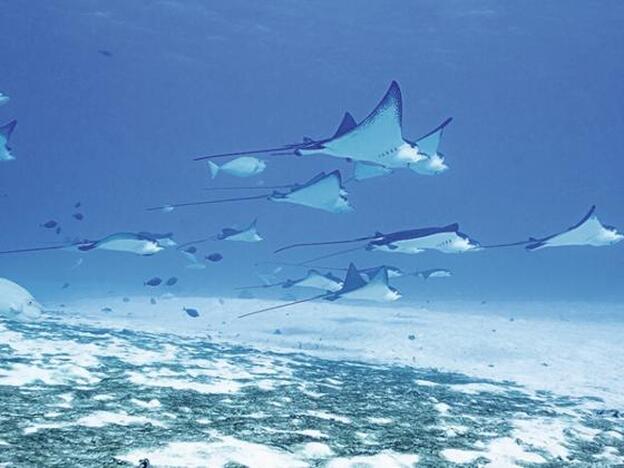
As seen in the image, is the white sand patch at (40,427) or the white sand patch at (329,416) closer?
the white sand patch at (40,427)

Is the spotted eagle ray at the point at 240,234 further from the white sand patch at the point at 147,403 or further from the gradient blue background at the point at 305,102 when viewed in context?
the gradient blue background at the point at 305,102

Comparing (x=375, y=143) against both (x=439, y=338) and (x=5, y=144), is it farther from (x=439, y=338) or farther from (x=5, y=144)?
(x=439, y=338)

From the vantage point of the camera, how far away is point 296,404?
16.8 feet

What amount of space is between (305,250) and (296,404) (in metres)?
56.0

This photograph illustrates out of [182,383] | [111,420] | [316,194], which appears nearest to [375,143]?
[316,194]

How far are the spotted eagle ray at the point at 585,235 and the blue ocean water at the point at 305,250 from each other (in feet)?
6.72

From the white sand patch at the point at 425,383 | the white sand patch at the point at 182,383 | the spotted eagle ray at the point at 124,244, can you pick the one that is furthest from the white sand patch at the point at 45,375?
the white sand patch at the point at 425,383

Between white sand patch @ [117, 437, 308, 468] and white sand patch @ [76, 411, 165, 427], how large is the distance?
583 mm

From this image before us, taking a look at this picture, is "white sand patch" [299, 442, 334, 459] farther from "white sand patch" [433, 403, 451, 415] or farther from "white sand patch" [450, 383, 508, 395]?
"white sand patch" [450, 383, 508, 395]

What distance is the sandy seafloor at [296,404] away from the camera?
359 cm

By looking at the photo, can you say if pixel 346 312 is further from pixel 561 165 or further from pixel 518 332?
pixel 561 165

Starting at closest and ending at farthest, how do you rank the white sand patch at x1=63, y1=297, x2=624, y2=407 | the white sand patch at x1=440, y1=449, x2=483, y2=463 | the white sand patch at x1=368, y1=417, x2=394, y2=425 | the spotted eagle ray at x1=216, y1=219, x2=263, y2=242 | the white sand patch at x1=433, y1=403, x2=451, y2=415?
1. the white sand patch at x1=440, y1=449, x2=483, y2=463
2. the white sand patch at x1=368, y1=417, x2=394, y2=425
3. the white sand patch at x1=433, y1=403, x2=451, y2=415
4. the white sand patch at x1=63, y1=297, x2=624, y2=407
5. the spotted eagle ray at x1=216, y1=219, x2=263, y2=242

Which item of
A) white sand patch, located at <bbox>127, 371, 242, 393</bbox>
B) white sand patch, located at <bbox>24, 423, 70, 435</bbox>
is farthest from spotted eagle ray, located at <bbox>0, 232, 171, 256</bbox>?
white sand patch, located at <bbox>24, 423, 70, 435</bbox>

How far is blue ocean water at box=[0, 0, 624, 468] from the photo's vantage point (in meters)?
4.44
